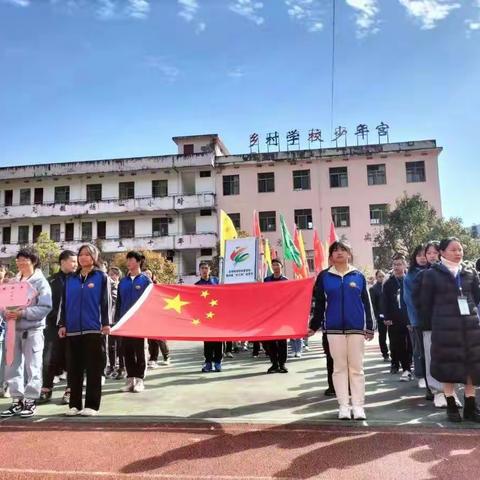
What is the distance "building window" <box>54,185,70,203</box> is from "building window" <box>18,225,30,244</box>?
3.32 m

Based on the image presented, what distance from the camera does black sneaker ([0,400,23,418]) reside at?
5652mm

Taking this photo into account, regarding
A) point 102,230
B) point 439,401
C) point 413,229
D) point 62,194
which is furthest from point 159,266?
point 439,401

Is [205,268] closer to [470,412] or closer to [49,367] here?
[49,367]

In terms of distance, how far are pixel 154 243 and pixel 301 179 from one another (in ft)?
38.9

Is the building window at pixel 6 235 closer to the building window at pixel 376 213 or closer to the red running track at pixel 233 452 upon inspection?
the building window at pixel 376 213

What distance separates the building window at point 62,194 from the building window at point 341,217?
20632 millimetres

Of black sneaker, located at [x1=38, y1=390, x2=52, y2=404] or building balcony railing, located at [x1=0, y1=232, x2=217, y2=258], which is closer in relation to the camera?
black sneaker, located at [x1=38, y1=390, x2=52, y2=404]

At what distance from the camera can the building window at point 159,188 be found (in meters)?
38.6

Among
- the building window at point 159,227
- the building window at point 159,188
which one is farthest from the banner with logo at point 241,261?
the building window at point 159,188

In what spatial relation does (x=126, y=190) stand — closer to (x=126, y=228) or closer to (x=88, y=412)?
(x=126, y=228)

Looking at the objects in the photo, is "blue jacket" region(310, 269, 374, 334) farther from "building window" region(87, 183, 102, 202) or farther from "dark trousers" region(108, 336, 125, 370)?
"building window" region(87, 183, 102, 202)

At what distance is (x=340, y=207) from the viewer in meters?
36.5

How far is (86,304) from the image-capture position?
575 centimetres

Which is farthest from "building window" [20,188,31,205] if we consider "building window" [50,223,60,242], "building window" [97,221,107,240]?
"building window" [97,221,107,240]
